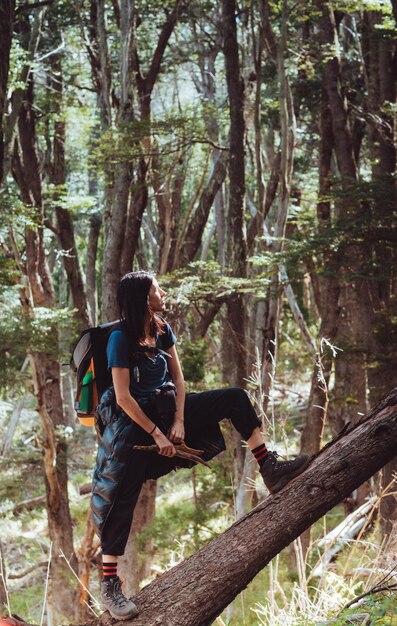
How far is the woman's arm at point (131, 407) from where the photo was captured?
4055 millimetres

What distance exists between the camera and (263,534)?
3867 millimetres

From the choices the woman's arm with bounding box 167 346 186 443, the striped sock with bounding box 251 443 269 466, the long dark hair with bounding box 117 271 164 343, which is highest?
the long dark hair with bounding box 117 271 164 343

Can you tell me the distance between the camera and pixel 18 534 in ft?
65.7

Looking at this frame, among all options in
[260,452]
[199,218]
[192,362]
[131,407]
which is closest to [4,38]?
[131,407]

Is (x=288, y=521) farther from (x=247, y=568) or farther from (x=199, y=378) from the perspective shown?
(x=199, y=378)

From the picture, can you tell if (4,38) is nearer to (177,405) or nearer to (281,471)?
(177,405)

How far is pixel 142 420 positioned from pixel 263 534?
0.86 m

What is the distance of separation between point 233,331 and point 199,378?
999mm

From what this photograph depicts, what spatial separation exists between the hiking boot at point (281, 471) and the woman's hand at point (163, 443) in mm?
533

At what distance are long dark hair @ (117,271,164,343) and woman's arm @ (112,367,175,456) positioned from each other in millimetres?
226

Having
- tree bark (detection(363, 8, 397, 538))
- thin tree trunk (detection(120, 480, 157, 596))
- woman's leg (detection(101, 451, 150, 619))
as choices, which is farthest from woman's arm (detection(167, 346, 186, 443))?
thin tree trunk (detection(120, 480, 157, 596))

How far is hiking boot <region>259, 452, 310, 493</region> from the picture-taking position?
162 inches

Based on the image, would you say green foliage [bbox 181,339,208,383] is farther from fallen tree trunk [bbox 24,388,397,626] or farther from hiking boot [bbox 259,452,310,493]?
fallen tree trunk [bbox 24,388,397,626]

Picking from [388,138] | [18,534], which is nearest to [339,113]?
[388,138]
